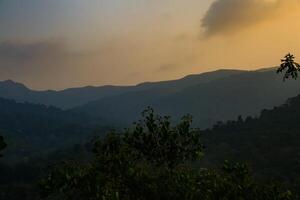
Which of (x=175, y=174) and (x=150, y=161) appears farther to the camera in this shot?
(x=150, y=161)

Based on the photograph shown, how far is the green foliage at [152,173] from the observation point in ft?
62.6

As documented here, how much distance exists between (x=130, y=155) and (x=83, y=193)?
8.24 ft

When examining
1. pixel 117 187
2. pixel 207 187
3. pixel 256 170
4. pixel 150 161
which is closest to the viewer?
pixel 117 187

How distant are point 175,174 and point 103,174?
2.85 metres

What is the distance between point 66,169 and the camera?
776 inches

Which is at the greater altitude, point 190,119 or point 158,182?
point 190,119

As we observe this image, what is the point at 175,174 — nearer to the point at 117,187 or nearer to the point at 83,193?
the point at 117,187

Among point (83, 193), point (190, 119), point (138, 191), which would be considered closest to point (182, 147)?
point (190, 119)

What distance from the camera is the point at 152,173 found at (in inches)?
794

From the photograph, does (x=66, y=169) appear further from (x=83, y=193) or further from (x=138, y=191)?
(x=138, y=191)

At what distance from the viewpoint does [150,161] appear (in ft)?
70.6

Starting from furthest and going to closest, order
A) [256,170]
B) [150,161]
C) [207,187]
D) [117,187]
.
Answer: [256,170] → [150,161] → [207,187] → [117,187]

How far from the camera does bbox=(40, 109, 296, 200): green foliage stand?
19078 millimetres

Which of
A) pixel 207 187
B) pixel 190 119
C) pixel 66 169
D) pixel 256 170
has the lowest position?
pixel 256 170
